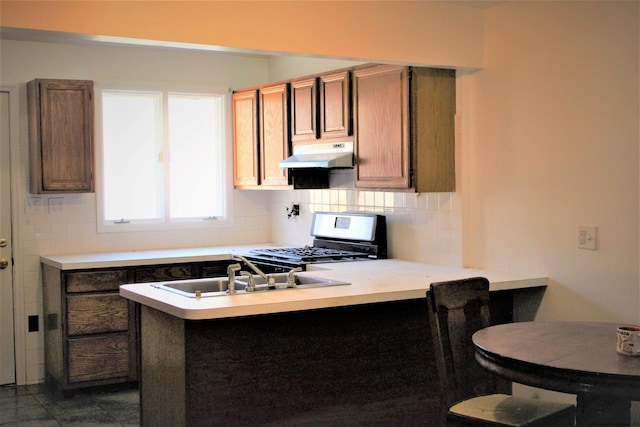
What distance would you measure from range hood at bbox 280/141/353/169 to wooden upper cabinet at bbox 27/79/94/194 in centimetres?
137

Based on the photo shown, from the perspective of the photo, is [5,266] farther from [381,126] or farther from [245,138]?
[381,126]

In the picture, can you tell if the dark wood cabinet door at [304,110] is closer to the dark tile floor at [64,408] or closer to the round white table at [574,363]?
the dark tile floor at [64,408]

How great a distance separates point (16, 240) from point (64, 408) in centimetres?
127

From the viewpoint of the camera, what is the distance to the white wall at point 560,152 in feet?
11.8

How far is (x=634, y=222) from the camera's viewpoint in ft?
11.7

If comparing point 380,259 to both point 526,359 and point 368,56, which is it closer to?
point 368,56

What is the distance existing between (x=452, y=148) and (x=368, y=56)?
88 centimetres

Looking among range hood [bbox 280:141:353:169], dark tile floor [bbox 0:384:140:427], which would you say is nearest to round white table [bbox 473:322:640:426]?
range hood [bbox 280:141:353:169]

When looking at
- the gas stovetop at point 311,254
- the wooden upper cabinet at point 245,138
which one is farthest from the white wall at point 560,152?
the wooden upper cabinet at point 245,138

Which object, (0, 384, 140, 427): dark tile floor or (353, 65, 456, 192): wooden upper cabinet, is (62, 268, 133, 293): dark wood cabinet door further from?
(353, 65, 456, 192): wooden upper cabinet

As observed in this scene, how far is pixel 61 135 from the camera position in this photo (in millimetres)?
5371

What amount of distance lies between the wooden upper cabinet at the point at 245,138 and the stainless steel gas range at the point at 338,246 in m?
0.66

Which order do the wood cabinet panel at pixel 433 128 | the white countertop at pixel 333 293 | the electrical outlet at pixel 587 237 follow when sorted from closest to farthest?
the white countertop at pixel 333 293 → the electrical outlet at pixel 587 237 → the wood cabinet panel at pixel 433 128

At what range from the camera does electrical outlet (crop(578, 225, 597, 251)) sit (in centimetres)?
377
